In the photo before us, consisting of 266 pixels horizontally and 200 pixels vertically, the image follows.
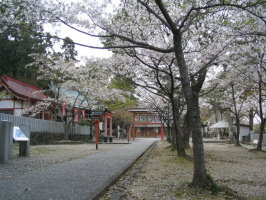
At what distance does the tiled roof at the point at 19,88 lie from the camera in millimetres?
20219

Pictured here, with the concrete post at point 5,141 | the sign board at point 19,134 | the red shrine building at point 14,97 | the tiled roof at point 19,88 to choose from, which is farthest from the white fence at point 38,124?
the concrete post at point 5,141

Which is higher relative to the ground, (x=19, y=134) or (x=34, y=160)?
(x=19, y=134)

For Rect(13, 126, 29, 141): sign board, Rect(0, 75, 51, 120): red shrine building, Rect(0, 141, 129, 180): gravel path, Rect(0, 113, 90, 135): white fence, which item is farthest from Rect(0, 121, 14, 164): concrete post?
Rect(0, 75, 51, 120): red shrine building

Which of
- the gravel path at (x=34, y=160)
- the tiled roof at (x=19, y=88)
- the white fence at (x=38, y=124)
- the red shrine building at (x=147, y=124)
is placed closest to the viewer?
the gravel path at (x=34, y=160)

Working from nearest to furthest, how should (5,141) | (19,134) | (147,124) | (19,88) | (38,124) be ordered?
(5,141)
(19,134)
(38,124)
(19,88)
(147,124)

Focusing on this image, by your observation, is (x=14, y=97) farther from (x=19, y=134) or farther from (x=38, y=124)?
(x=19, y=134)

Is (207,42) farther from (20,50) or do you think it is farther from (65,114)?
(20,50)

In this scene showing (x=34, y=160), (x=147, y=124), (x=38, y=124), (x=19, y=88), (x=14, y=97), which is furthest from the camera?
(x=147, y=124)

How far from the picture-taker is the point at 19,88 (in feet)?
70.7

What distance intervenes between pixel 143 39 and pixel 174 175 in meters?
5.16

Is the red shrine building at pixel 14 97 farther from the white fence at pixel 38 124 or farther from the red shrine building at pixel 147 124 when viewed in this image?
the red shrine building at pixel 147 124

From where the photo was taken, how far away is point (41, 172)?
611 cm

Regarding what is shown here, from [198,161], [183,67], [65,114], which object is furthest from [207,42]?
[65,114]

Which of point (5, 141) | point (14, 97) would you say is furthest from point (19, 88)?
point (5, 141)
